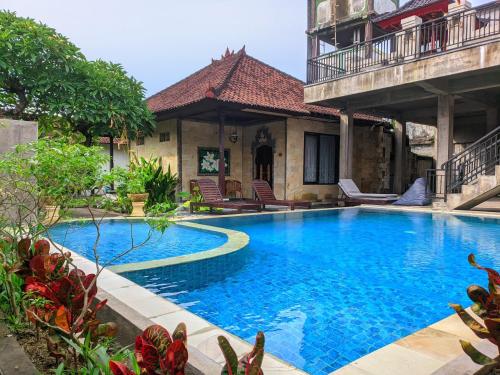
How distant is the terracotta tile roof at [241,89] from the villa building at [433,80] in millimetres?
1167

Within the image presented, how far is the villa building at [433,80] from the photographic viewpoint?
404 inches

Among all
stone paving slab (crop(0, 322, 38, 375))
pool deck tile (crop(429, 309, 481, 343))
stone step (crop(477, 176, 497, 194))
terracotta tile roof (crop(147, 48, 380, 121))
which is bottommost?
pool deck tile (crop(429, 309, 481, 343))

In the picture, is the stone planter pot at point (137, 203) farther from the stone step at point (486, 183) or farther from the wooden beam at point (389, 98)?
the stone step at point (486, 183)

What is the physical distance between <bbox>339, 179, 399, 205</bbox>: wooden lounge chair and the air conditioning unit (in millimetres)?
9495

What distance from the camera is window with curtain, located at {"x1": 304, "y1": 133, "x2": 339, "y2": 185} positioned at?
51.6 feet

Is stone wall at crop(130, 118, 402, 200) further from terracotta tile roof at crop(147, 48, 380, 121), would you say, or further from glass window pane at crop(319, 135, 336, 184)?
terracotta tile roof at crop(147, 48, 380, 121)

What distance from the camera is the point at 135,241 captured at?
7.12m

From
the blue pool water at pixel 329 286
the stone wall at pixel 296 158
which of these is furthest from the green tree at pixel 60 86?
the blue pool water at pixel 329 286

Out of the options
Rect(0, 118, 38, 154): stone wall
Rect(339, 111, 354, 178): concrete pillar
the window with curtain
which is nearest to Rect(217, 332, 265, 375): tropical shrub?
Rect(0, 118, 38, 154): stone wall

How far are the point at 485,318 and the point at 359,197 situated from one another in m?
12.4

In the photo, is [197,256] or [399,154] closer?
[197,256]

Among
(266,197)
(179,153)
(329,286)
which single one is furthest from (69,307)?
(179,153)

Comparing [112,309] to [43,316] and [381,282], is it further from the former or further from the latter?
[381,282]

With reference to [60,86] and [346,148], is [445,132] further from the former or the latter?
[60,86]
